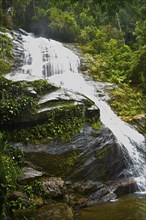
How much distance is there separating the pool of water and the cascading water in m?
1.83

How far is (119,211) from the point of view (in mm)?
7355

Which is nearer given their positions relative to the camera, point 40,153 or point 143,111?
point 40,153

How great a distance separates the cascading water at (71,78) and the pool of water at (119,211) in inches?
72.0

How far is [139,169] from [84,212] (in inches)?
150

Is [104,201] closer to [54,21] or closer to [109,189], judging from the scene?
[109,189]

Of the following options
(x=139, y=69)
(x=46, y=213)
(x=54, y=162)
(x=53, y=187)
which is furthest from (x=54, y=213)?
(x=139, y=69)

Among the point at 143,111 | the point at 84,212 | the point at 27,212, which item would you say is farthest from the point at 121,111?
the point at 27,212

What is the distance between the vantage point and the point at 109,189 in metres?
9.51

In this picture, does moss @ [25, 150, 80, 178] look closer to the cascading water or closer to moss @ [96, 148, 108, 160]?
moss @ [96, 148, 108, 160]

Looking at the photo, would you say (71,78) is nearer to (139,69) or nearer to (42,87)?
(139,69)

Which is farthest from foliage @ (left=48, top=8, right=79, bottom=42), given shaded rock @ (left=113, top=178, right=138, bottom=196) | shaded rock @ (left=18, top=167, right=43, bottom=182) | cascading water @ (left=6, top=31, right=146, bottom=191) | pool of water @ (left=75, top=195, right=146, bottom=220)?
pool of water @ (left=75, top=195, right=146, bottom=220)

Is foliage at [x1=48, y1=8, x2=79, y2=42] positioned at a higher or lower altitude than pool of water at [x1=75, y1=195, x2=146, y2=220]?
higher

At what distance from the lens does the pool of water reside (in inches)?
269

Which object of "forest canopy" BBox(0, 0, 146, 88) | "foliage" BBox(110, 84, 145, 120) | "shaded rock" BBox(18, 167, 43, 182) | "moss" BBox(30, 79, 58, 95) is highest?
"forest canopy" BBox(0, 0, 146, 88)
